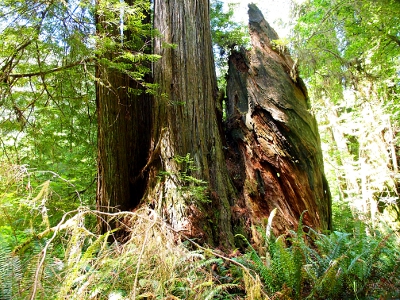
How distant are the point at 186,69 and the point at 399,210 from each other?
299 inches

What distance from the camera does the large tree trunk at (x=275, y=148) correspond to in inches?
160

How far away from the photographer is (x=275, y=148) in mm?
4137

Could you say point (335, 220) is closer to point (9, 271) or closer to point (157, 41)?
point (157, 41)

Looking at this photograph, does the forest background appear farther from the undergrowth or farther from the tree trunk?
the tree trunk

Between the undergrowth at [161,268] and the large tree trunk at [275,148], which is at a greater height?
the large tree trunk at [275,148]

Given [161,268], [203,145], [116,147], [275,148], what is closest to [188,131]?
[203,145]

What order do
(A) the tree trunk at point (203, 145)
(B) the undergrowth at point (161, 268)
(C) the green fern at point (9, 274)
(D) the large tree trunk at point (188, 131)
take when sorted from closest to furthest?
(C) the green fern at point (9, 274) < (B) the undergrowth at point (161, 268) < (D) the large tree trunk at point (188, 131) < (A) the tree trunk at point (203, 145)

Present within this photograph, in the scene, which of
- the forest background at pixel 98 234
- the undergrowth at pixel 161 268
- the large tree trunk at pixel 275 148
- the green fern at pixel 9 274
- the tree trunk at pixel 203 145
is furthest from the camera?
the large tree trunk at pixel 275 148

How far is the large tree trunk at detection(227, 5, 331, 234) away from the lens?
4.07m

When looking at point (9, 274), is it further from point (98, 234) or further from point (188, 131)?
point (188, 131)

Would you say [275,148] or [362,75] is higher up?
[362,75]

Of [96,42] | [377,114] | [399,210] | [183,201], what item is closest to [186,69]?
[96,42]

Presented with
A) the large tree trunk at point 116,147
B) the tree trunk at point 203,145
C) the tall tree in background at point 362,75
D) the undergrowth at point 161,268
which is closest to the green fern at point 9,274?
the undergrowth at point 161,268

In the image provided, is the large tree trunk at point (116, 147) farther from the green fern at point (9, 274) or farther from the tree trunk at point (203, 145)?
the green fern at point (9, 274)
